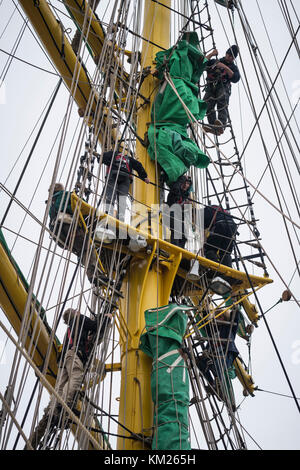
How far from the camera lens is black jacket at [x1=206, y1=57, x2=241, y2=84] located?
24.6ft

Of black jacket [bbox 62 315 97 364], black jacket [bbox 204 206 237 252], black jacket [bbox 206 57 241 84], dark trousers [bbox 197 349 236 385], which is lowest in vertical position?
black jacket [bbox 62 315 97 364]

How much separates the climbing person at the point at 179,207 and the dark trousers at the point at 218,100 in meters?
2.10

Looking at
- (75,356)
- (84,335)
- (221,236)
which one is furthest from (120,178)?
(75,356)

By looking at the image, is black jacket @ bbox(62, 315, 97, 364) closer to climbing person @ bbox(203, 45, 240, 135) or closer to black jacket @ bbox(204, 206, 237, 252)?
black jacket @ bbox(204, 206, 237, 252)

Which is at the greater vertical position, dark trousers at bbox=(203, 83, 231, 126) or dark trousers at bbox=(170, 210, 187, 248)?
dark trousers at bbox=(203, 83, 231, 126)

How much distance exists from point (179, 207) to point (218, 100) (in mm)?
2545

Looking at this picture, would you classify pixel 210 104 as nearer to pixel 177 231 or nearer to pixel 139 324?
pixel 177 231

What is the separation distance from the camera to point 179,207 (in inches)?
220

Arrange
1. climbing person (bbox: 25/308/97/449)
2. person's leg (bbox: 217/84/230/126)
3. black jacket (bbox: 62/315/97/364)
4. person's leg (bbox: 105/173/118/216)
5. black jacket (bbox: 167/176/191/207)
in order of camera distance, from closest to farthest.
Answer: climbing person (bbox: 25/308/97/449) < black jacket (bbox: 62/315/97/364) < person's leg (bbox: 105/173/118/216) < black jacket (bbox: 167/176/191/207) < person's leg (bbox: 217/84/230/126)

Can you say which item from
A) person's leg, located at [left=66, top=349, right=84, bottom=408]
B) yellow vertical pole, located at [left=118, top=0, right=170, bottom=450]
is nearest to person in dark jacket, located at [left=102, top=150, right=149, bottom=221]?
yellow vertical pole, located at [left=118, top=0, right=170, bottom=450]

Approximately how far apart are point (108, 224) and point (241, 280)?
1.57 m

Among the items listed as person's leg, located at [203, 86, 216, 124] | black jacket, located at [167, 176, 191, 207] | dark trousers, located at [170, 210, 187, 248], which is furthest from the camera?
person's leg, located at [203, 86, 216, 124]
